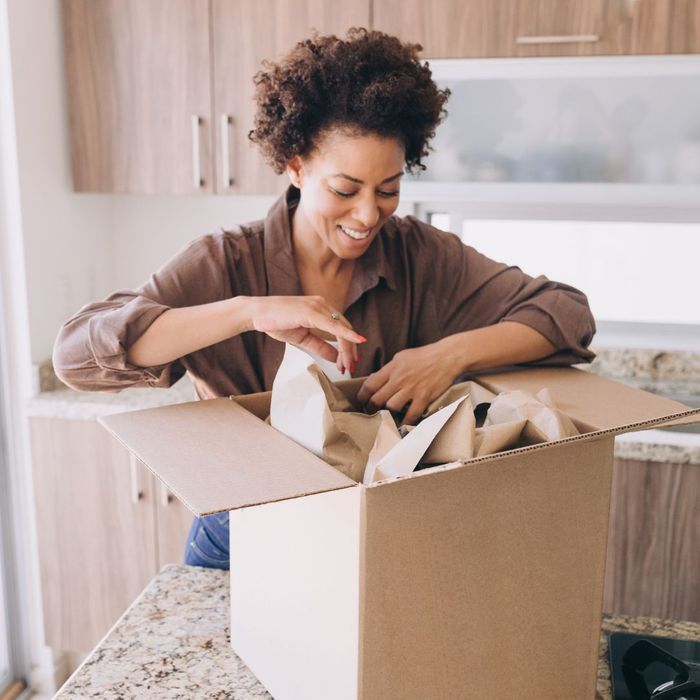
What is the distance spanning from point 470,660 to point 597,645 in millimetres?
164

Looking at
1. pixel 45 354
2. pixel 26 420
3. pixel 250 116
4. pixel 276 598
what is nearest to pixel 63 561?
pixel 26 420

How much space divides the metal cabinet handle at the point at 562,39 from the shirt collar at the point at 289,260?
1032mm

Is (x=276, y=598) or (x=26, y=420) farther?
(x=26, y=420)

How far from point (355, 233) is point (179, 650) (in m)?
0.62

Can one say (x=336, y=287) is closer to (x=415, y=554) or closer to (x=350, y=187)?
(x=350, y=187)

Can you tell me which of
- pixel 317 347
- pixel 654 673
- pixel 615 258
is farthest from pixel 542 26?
pixel 654 673

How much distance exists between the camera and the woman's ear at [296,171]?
1281 mm

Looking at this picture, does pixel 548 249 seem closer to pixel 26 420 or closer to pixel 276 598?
pixel 26 420

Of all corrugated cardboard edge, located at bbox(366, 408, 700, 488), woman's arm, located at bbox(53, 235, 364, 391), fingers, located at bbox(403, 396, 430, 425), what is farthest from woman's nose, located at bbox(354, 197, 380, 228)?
corrugated cardboard edge, located at bbox(366, 408, 700, 488)

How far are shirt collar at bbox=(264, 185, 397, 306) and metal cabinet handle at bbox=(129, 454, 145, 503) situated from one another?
117 cm

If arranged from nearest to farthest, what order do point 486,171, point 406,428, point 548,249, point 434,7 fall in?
point 406,428
point 434,7
point 486,171
point 548,249

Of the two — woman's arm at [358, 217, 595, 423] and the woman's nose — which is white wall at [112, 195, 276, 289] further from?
the woman's nose

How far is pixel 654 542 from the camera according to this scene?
2035 mm

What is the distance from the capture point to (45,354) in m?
2.42
